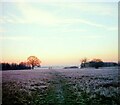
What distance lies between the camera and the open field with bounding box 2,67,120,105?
41.9 feet

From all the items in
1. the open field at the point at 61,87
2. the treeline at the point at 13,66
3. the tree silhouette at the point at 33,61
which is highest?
the tree silhouette at the point at 33,61

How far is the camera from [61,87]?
44.0ft

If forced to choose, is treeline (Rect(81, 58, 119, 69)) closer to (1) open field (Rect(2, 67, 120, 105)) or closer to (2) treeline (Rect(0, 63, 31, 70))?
(1) open field (Rect(2, 67, 120, 105))

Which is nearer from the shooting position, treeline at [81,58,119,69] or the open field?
the open field

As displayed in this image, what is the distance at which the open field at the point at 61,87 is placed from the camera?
12.8m

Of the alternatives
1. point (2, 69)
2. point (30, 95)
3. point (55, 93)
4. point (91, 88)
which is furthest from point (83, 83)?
point (2, 69)

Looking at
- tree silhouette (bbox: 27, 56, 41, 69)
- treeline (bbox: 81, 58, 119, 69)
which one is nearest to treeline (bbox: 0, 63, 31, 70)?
tree silhouette (bbox: 27, 56, 41, 69)

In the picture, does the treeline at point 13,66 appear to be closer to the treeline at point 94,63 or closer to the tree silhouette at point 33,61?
the tree silhouette at point 33,61

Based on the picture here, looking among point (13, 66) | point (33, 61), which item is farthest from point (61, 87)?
point (13, 66)

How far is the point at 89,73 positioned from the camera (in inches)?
559

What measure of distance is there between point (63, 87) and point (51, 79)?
755 mm

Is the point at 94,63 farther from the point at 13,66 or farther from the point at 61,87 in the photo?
the point at 13,66

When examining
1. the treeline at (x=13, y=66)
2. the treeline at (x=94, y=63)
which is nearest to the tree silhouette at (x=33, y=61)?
the treeline at (x=13, y=66)

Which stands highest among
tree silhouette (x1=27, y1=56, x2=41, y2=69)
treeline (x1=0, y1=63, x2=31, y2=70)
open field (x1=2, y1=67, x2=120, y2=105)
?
tree silhouette (x1=27, y1=56, x2=41, y2=69)
